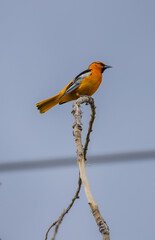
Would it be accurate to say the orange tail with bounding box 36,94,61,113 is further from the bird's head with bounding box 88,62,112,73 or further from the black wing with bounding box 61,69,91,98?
the bird's head with bounding box 88,62,112,73

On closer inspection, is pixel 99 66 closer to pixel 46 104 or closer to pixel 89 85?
pixel 89 85

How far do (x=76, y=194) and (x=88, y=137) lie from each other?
0.42 metres

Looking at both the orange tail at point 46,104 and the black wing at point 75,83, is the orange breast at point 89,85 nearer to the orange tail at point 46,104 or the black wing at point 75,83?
the black wing at point 75,83

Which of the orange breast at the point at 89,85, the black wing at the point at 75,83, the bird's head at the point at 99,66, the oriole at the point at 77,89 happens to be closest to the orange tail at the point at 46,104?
the oriole at the point at 77,89

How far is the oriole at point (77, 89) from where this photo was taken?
500 cm

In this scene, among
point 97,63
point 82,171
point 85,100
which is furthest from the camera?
point 97,63

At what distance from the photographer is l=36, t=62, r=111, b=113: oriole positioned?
16.4 ft

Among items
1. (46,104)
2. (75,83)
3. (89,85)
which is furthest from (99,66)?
(46,104)

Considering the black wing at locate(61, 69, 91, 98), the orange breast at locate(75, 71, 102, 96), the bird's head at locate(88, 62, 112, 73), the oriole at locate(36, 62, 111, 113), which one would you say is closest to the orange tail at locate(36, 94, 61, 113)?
the oriole at locate(36, 62, 111, 113)

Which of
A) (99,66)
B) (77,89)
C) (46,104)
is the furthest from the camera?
(99,66)

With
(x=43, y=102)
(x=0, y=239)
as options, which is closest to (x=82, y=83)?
(x=43, y=102)

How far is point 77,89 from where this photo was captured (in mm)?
5016

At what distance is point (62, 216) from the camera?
1654 millimetres

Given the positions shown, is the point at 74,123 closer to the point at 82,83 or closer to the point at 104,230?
the point at 104,230
